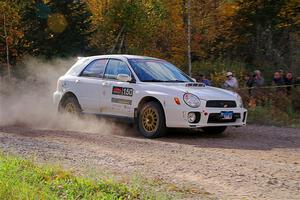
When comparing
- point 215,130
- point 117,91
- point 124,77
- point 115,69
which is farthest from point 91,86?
point 215,130

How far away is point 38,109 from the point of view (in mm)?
14617

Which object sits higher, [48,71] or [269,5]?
[269,5]

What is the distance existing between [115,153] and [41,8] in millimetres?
21713

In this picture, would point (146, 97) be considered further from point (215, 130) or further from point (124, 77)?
point (215, 130)

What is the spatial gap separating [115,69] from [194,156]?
397 centimetres

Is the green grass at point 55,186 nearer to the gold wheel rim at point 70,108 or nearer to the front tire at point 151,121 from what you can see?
the front tire at point 151,121

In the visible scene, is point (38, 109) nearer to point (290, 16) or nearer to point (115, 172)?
point (115, 172)

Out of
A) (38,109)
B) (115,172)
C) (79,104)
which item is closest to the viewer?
(115,172)

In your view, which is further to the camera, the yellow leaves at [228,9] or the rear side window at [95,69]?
the yellow leaves at [228,9]

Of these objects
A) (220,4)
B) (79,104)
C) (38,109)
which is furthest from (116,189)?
(220,4)

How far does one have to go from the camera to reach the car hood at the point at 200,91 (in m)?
10.6

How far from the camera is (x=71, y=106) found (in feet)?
41.8

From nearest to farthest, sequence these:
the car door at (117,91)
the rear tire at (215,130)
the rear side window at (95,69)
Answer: the car door at (117,91) < the rear tire at (215,130) < the rear side window at (95,69)

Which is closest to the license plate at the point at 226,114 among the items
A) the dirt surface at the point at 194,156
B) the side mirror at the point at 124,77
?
the dirt surface at the point at 194,156
